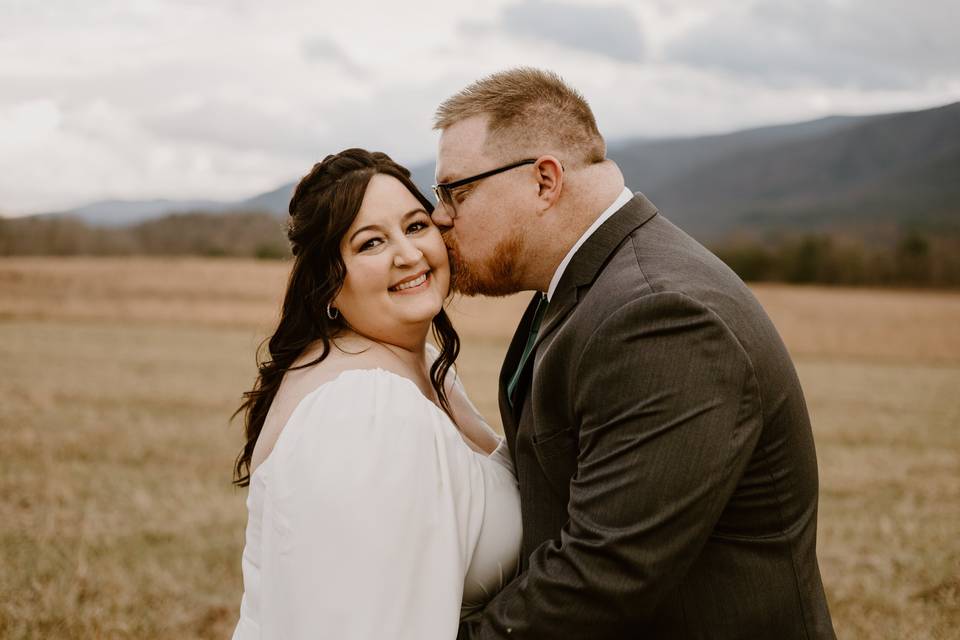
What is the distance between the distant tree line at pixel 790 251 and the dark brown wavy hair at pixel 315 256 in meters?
56.5

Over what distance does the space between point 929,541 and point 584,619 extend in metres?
5.97

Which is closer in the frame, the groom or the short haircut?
the groom

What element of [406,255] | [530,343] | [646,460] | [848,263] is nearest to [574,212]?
[530,343]

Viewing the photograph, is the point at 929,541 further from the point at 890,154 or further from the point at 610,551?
the point at 890,154

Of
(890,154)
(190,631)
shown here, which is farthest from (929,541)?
(890,154)

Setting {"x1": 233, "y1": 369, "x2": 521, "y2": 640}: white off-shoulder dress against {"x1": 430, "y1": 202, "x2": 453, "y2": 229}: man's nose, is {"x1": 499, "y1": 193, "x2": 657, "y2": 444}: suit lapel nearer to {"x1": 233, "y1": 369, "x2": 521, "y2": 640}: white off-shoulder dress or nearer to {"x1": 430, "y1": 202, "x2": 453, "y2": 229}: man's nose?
{"x1": 233, "y1": 369, "x2": 521, "y2": 640}: white off-shoulder dress

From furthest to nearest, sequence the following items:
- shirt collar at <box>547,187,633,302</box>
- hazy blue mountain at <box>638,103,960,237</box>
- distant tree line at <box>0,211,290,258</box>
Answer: hazy blue mountain at <box>638,103,960,237</box> → distant tree line at <box>0,211,290,258</box> → shirt collar at <box>547,187,633,302</box>

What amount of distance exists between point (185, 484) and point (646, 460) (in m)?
7.73

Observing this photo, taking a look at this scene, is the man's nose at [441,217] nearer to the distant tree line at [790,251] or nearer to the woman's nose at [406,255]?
the woman's nose at [406,255]

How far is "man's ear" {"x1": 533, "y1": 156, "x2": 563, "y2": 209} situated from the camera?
10.4ft

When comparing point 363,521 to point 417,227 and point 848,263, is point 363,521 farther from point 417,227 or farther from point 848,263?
point 848,263

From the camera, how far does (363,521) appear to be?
2699 mm

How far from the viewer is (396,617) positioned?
274 cm

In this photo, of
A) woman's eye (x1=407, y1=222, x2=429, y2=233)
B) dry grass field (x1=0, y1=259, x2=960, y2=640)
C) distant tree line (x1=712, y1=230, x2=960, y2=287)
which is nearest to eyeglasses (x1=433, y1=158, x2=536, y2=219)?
woman's eye (x1=407, y1=222, x2=429, y2=233)
